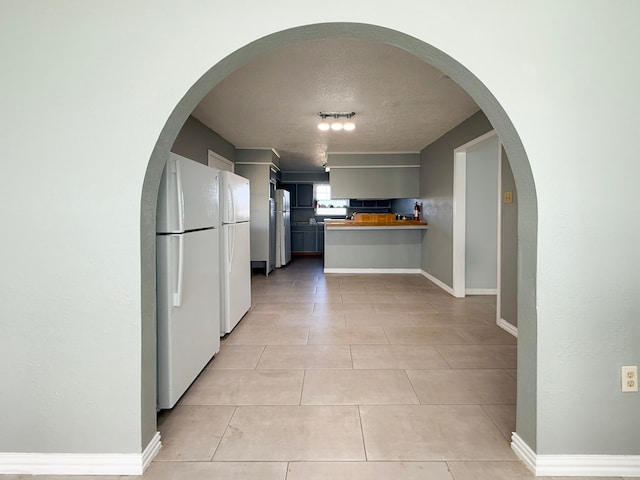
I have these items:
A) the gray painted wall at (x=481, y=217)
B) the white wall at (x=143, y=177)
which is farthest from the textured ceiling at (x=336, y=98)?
the white wall at (x=143, y=177)

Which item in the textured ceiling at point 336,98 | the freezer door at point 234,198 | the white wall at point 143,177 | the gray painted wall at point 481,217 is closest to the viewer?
the white wall at point 143,177

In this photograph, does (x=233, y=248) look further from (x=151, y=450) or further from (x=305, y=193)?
(x=305, y=193)

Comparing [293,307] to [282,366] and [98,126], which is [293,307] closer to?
[282,366]

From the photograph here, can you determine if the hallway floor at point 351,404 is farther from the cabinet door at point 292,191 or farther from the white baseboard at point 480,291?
the cabinet door at point 292,191

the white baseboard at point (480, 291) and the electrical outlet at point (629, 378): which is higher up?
the electrical outlet at point (629, 378)

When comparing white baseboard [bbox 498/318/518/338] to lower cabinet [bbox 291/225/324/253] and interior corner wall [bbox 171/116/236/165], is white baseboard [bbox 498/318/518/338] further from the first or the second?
lower cabinet [bbox 291/225/324/253]

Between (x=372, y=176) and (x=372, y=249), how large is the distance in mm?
1372

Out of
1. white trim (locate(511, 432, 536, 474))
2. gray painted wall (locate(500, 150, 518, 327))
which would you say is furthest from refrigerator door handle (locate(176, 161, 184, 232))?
gray painted wall (locate(500, 150, 518, 327))

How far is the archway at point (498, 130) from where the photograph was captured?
1.68 metres

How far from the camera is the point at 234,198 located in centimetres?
345

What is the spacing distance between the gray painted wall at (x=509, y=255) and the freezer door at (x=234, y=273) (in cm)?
259

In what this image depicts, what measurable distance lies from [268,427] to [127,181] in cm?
142

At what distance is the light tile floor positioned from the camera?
172 cm

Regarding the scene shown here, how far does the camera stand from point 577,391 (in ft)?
5.49
